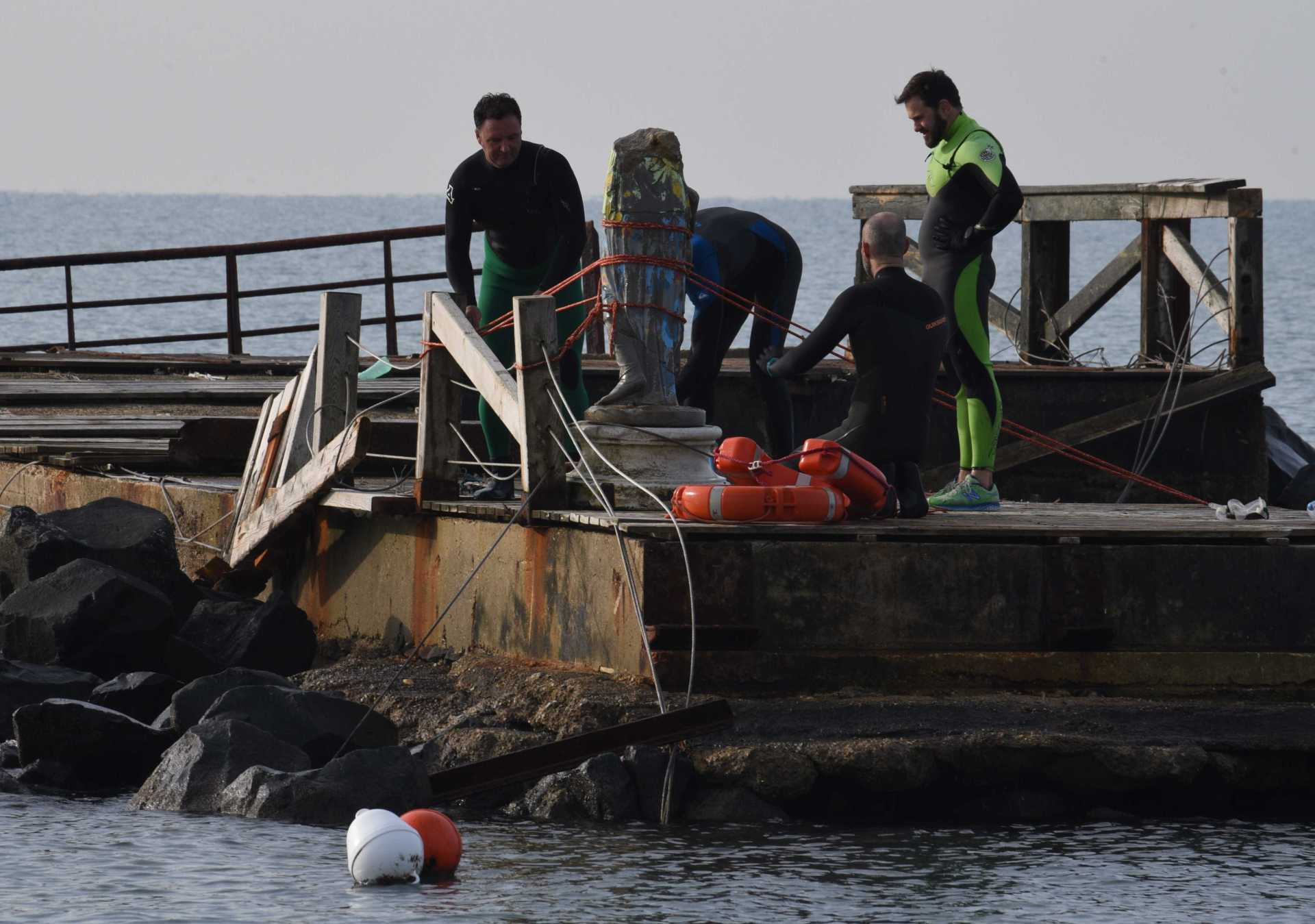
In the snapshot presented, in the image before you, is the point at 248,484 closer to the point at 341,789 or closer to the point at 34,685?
the point at 34,685

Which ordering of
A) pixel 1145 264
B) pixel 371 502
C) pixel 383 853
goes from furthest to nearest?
pixel 1145 264 < pixel 371 502 < pixel 383 853

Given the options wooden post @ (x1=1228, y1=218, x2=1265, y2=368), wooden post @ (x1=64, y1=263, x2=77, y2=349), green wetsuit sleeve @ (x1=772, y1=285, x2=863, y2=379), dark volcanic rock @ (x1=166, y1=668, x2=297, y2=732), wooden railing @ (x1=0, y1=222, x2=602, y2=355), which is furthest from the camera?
wooden post @ (x1=64, y1=263, x2=77, y2=349)

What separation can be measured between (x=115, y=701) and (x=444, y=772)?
2100 millimetres

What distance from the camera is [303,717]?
8797 millimetres

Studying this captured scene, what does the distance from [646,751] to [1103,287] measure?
959 centimetres

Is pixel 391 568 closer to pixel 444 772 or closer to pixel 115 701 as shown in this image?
pixel 115 701

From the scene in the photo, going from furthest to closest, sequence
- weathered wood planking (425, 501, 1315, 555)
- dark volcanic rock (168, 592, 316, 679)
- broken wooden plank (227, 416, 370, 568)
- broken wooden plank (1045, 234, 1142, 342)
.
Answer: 1. broken wooden plank (1045, 234, 1142, 342)
2. dark volcanic rock (168, 592, 316, 679)
3. broken wooden plank (227, 416, 370, 568)
4. weathered wood planking (425, 501, 1315, 555)

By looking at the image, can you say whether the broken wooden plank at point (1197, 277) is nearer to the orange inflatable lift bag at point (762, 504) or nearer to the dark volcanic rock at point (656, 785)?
the orange inflatable lift bag at point (762, 504)

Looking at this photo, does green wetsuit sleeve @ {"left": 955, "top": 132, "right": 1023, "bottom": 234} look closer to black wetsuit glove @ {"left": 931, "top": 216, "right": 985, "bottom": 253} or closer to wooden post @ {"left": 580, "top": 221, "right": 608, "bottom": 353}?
black wetsuit glove @ {"left": 931, "top": 216, "right": 985, "bottom": 253}

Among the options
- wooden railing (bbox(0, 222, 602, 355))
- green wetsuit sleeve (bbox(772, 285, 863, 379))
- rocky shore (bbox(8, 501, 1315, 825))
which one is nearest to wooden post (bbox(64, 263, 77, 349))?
wooden railing (bbox(0, 222, 602, 355))

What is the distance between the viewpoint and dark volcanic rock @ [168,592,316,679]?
10344 millimetres

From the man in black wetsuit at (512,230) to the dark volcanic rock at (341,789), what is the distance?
7.35ft

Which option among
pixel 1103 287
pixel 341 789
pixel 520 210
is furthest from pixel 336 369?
pixel 1103 287

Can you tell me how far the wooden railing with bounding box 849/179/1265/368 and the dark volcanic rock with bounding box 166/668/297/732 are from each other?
26.0ft
